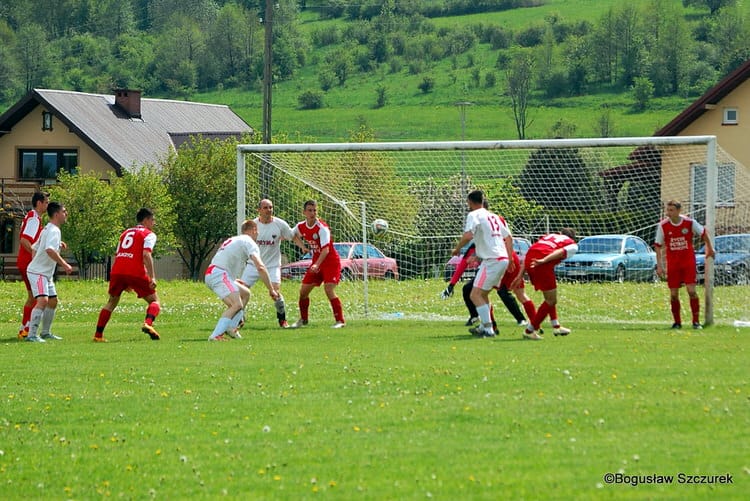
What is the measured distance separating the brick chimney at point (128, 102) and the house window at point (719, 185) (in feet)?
139

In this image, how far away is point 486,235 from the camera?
17156mm

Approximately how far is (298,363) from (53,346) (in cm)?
483

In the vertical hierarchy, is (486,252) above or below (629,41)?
below

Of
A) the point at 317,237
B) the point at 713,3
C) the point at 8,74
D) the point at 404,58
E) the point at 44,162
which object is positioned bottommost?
the point at 317,237

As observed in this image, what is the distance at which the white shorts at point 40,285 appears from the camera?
18.0 metres

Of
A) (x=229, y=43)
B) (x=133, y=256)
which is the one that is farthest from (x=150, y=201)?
(x=229, y=43)

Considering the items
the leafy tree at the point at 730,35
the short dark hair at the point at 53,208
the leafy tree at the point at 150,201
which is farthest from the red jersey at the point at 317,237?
the leafy tree at the point at 730,35

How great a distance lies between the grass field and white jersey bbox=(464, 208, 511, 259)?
4.13 feet

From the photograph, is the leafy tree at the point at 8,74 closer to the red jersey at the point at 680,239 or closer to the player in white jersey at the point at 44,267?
the player in white jersey at the point at 44,267

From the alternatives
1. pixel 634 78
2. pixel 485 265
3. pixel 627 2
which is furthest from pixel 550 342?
pixel 627 2

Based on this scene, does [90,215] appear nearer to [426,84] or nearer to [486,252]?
[486,252]

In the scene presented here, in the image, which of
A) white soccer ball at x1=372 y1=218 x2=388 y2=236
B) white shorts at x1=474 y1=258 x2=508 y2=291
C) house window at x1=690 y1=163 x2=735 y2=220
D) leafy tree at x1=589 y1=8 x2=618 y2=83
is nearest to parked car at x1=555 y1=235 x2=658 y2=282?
house window at x1=690 y1=163 x2=735 y2=220

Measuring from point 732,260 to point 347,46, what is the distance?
12596 cm

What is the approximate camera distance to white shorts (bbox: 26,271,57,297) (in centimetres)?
1805
